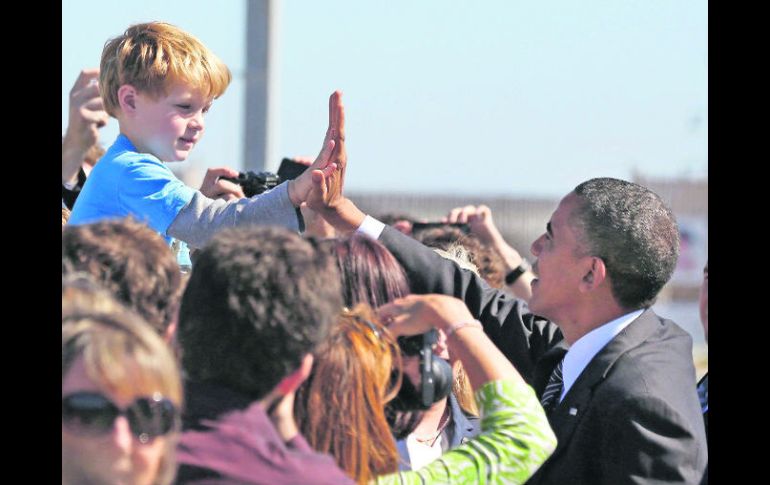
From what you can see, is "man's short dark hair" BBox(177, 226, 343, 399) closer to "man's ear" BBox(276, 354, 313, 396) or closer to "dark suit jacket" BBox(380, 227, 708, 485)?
"man's ear" BBox(276, 354, 313, 396)

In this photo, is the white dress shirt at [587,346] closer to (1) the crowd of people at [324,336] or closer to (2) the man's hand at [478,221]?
(1) the crowd of people at [324,336]

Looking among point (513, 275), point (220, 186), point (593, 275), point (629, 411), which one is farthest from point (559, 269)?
point (513, 275)

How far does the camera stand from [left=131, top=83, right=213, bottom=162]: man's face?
528 millimetres

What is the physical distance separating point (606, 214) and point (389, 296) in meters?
0.98

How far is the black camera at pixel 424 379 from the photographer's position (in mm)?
2475

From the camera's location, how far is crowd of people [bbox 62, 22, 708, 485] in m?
1.97

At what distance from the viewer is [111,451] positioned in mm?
1878

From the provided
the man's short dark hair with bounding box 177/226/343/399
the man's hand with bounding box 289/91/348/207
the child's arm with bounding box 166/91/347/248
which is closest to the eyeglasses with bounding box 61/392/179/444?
the man's short dark hair with bounding box 177/226/343/399

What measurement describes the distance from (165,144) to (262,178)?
1.93 ft
